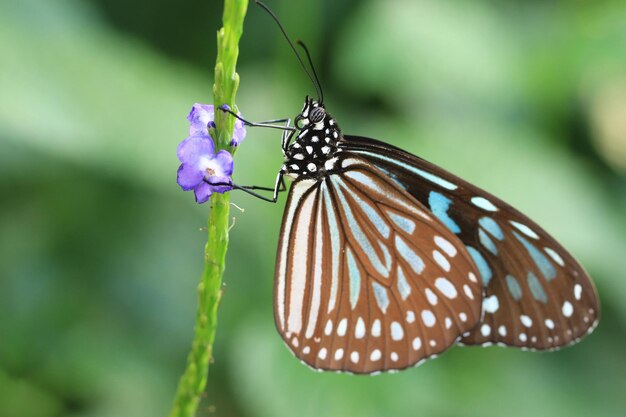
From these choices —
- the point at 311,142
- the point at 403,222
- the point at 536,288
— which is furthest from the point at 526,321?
the point at 311,142

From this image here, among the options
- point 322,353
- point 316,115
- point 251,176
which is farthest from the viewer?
point 251,176

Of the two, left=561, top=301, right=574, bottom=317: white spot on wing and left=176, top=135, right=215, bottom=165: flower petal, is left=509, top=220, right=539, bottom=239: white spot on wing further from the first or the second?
left=176, top=135, right=215, bottom=165: flower petal

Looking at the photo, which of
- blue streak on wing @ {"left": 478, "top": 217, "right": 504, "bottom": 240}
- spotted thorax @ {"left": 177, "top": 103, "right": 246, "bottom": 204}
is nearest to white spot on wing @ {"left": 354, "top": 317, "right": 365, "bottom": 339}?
blue streak on wing @ {"left": 478, "top": 217, "right": 504, "bottom": 240}

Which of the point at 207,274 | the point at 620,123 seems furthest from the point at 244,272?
the point at 620,123

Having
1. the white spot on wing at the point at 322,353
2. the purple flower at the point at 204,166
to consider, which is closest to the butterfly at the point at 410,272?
the white spot on wing at the point at 322,353

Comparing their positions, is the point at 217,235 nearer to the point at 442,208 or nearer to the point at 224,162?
the point at 224,162
